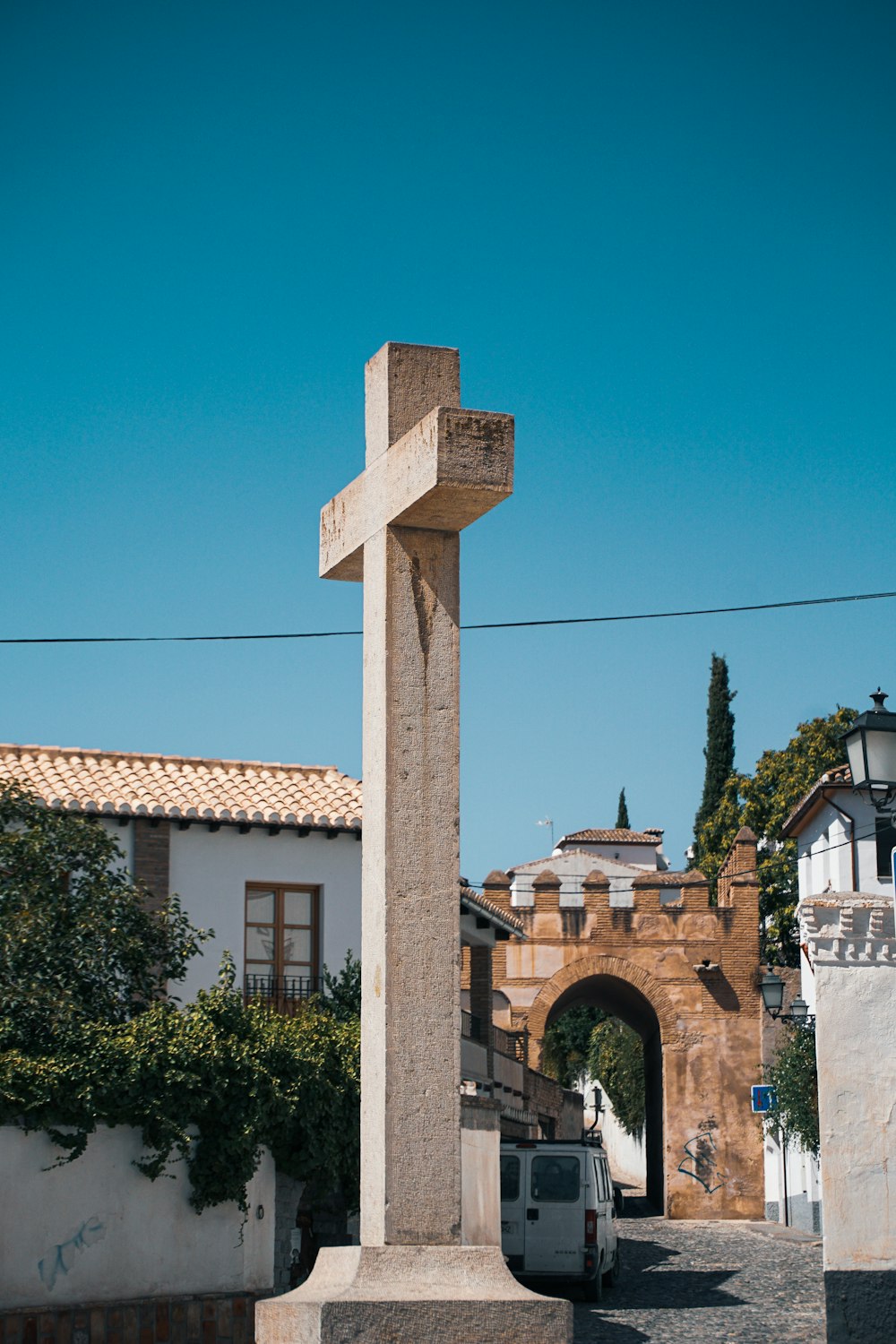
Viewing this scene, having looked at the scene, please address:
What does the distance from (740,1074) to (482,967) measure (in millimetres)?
12650

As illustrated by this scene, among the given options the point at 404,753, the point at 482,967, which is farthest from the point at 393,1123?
the point at 482,967

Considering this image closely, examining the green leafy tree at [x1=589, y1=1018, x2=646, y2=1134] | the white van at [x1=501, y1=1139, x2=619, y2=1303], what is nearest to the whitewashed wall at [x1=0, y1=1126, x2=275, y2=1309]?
the white van at [x1=501, y1=1139, x2=619, y2=1303]

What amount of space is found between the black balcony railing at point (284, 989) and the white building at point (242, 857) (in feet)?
0.05

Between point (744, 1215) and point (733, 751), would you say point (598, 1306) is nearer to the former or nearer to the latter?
point (744, 1215)

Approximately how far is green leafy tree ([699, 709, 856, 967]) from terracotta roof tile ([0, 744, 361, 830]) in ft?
71.5

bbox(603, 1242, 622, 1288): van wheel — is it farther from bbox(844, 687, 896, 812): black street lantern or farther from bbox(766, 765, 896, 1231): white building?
bbox(844, 687, 896, 812): black street lantern

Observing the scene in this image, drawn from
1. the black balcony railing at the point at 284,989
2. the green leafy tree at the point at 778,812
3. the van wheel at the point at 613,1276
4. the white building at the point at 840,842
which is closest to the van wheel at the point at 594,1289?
the van wheel at the point at 613,1276

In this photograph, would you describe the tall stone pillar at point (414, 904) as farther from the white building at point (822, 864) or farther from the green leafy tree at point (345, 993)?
the white building at point (822, 864)

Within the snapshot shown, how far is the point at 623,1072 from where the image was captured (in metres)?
48.6

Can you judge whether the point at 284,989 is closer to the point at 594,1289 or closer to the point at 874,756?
the point at 594,1289

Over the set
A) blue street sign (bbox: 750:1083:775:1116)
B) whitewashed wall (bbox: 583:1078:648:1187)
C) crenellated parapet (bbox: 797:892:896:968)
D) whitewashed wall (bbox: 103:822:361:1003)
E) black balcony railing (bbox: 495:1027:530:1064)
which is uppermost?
whitewashed wall (bbox: 103:822:361:1003)

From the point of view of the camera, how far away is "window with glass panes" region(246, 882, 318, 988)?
66.3 ft

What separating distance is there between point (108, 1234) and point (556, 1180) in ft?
21.8

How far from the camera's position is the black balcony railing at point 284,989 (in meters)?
19.6
